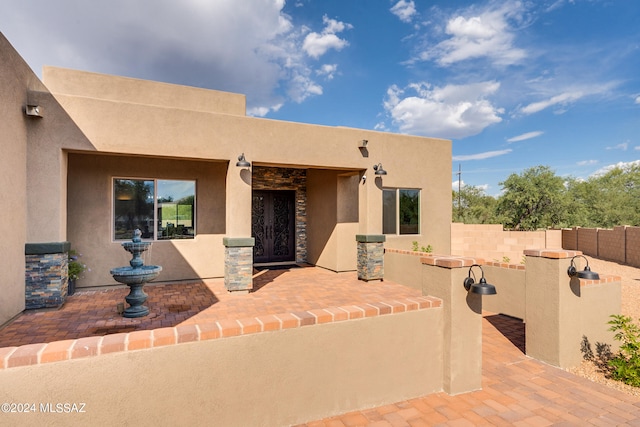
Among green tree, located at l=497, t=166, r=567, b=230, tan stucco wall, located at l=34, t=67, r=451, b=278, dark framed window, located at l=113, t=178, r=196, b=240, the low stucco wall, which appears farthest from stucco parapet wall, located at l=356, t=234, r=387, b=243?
green tree, located at l=497, t=166, r=567, b=230

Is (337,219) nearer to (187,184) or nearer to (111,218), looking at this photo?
(187,184)

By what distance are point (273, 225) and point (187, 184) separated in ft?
12.1

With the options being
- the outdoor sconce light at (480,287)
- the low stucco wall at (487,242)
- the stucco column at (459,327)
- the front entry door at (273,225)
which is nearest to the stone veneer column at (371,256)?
→ the front entry door at (273,225)

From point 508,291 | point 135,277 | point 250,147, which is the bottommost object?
point 508,291

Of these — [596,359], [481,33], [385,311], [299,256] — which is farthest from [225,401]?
[481,33]

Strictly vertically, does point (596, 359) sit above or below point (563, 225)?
below

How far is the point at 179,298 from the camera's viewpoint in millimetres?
6820

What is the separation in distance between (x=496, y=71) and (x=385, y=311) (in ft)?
78.4

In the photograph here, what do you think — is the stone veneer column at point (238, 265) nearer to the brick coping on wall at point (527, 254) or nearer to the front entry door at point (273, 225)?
the front entry door at point (273, 225)

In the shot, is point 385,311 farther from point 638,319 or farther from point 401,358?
point 638,319

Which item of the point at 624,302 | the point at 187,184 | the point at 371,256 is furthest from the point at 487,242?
the point at 187,184

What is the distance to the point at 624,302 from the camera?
7734mm

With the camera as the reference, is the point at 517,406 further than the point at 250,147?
No

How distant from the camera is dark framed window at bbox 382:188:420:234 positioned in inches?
384
